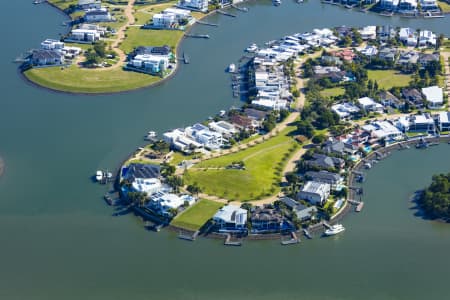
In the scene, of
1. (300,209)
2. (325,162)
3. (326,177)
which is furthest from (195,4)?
(300,209)

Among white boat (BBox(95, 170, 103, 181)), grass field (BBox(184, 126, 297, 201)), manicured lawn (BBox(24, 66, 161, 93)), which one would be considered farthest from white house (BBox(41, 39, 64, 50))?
grass field (BBox(184, 126, 297, 201))

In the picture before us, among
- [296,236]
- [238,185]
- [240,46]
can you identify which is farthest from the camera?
[240,46]

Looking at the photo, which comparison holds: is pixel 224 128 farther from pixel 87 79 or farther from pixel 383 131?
pixel 87 79

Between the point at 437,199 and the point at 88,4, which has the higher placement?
the point at 88,4

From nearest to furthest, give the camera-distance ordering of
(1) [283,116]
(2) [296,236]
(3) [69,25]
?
1. (2) [296,236]
2. (1) [283,116]
3. (3) [69,25]

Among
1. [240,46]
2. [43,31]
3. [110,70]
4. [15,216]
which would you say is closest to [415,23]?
[240,46]

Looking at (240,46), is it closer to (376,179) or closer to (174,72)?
(174,72)

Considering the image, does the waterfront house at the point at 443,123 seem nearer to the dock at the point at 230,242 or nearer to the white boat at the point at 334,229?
the white boat at the point at 334,229
